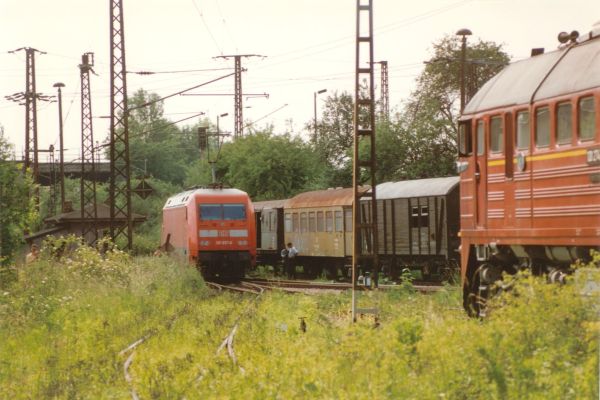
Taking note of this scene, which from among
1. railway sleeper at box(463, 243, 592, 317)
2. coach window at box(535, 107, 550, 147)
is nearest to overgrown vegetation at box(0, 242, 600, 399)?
railway sleeper at box(463, 243, 592, 317)

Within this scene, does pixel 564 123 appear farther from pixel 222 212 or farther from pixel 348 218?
pixel 222 212

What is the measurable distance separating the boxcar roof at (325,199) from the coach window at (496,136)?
63.5 ft

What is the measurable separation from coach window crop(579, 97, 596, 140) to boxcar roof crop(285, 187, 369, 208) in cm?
→ 2181

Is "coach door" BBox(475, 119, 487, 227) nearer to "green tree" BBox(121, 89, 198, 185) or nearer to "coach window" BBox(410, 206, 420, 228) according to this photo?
"coach window" BBox(410, 206, 420, 228)

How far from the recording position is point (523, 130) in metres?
15.0

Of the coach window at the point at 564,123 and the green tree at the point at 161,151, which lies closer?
the coach window at the point at 564,123

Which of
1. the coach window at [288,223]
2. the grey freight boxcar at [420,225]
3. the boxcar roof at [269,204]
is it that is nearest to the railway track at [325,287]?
the grey freight boxcar at [420,225]

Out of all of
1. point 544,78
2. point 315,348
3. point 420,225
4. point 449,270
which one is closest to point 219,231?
point 420,225

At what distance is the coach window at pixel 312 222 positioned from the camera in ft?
129

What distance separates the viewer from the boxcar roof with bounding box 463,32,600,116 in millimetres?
13672

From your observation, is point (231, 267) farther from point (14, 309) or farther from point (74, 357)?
point (74, 357)

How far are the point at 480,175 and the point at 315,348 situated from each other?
5167 mm

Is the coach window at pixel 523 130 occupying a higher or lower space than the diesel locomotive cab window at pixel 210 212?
higher

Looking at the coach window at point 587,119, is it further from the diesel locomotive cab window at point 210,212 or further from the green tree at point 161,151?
the green tree at point 161,151
